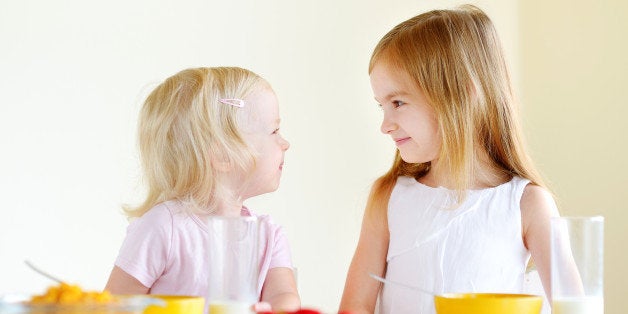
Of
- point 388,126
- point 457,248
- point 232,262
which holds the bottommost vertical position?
point 457,248

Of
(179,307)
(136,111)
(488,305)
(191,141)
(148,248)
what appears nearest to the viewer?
(179,307)

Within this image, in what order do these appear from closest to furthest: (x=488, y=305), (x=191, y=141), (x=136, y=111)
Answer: (x=488, y=305)
(x=191, y=141)
(x=136, y=111)

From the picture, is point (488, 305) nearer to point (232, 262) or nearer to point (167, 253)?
point (232, 262)

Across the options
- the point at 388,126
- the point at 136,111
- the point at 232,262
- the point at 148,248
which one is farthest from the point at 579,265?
the point at 136,111

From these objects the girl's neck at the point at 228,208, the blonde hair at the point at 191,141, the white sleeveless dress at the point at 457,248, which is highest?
the blonde hair at the point at 191,141

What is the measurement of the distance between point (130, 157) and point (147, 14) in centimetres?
37

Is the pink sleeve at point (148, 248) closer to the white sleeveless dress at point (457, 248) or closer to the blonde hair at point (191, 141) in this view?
the blonde hair at point (191, 141)

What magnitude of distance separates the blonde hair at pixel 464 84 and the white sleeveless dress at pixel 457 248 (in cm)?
4

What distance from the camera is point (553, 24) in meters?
3.18

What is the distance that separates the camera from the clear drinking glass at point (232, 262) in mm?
1105

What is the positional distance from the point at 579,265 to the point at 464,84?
622 mm

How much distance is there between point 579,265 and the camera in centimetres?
122

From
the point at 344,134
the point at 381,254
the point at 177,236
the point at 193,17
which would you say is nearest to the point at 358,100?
the point at 344,134

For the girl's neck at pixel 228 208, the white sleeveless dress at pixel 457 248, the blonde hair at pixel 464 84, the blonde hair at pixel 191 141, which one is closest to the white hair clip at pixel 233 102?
the blonde hair at pixel 191 141
